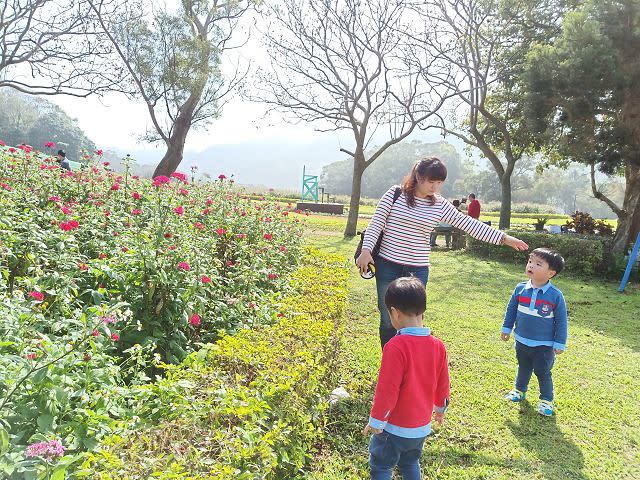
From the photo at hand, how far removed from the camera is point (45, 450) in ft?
3.97

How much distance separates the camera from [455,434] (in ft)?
9.60

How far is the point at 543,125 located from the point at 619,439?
389 inches

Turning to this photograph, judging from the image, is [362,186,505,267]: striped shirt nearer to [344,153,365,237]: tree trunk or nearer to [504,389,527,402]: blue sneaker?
[504,389,527,402]: blue sneaker

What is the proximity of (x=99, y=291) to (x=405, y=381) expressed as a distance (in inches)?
72.3

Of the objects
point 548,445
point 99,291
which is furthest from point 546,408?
point 99,291

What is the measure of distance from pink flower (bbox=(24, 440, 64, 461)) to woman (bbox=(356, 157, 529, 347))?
2018mm

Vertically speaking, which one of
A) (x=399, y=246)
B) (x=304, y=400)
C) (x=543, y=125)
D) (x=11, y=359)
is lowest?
(x=304, y=400)

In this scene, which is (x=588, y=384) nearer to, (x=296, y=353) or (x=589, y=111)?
(x=296, y=353)

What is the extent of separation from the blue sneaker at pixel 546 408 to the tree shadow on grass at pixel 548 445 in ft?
0.10

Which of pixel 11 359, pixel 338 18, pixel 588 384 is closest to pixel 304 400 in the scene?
pixel 11 359

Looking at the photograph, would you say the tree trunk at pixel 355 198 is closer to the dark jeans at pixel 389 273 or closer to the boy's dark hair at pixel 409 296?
the dark jeans at pixel 389 273

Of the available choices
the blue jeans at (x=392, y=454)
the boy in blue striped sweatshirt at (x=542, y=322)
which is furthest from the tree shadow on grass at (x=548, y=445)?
the blue jeans at (x=392, y=454)

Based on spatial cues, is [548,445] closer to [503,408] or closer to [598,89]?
[503,408]

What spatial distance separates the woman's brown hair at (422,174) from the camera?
2.79 meters
